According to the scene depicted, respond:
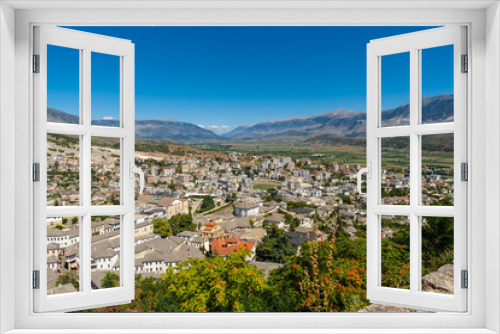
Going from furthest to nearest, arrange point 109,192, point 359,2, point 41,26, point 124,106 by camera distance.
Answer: point 109,192
point 124,106
point 41,26
point 359,2

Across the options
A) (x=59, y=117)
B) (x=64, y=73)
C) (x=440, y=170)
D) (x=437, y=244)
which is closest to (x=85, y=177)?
(x=59, y=117)

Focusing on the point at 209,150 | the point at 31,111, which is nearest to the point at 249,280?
the point at 209,150

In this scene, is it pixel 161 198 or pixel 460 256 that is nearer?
pixel 460 256

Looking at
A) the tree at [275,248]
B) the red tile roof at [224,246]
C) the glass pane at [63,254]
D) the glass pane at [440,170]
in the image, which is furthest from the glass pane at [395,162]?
the glass pane at [63,254]

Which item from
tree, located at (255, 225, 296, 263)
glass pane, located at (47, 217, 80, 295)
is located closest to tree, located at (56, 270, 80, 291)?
glass pane, located at (47, 217, 80, 295)

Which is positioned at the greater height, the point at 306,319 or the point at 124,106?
the point at 124,106

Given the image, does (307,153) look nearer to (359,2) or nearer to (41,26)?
(359,2)

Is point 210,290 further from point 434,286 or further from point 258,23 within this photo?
point 258,23

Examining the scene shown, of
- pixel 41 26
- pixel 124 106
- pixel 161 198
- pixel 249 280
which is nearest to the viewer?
pixel 41 26

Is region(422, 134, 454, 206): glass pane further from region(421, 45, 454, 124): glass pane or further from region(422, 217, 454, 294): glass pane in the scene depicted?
region(421, 45, 454, 124): glass pane
